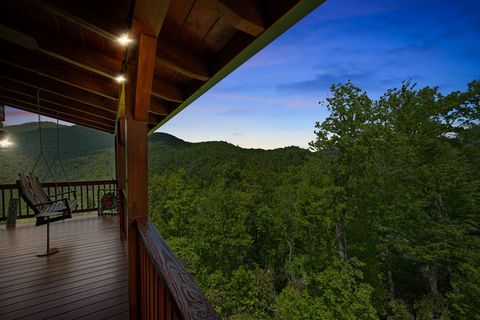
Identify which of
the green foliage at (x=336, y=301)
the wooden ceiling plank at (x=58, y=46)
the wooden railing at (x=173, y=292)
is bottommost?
the green foliage at (x=336, y=301)

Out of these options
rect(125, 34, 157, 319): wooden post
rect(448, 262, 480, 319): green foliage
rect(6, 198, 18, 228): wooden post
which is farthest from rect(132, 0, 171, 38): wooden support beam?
rect(448, 262, 480, 319): green foliage

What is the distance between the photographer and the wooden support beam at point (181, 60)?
5.82ft

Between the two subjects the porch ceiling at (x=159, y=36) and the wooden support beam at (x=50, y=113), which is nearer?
the porch ceiling at (x=159, y=36)

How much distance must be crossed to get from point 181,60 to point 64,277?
261cm

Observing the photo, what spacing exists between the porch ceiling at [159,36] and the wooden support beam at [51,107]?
1.20 m

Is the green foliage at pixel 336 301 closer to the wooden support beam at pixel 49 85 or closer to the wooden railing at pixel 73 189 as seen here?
the wooden railing at pixel 73 189

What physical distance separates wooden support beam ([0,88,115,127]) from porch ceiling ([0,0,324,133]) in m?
1.20

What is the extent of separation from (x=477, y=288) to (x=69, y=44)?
12.6m

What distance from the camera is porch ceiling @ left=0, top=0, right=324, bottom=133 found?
1215 millimetres

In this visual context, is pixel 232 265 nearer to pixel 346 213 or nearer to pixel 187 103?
pixel 346 213

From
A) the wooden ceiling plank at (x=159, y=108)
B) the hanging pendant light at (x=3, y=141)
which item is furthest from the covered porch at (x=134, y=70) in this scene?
the hanging pendant light at (x=3, y=141)

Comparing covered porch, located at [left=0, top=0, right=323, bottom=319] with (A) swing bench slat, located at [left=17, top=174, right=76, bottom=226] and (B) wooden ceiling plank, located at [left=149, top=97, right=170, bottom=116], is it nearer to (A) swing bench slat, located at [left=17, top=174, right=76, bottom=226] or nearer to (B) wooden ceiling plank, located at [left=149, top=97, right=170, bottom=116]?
(B) wooden ceiling plank, located at [left=149, top=97, right=170, bottom=116]

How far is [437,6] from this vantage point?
18.5 meters

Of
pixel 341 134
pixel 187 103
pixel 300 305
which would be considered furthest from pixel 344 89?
pixel 187 103
